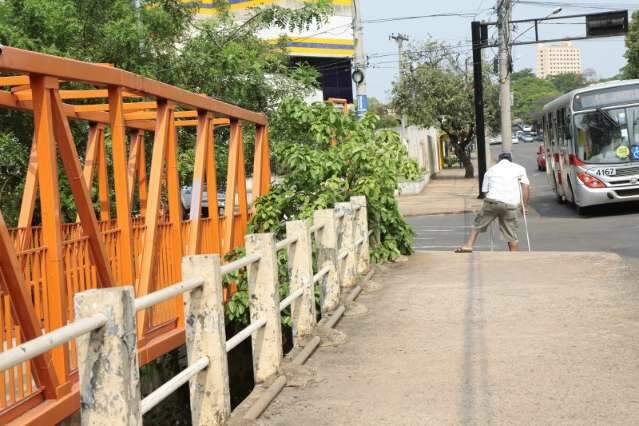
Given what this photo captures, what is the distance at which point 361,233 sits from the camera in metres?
13.3

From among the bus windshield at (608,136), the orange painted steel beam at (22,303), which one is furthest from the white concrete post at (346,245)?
the bus windshield at (608,136)

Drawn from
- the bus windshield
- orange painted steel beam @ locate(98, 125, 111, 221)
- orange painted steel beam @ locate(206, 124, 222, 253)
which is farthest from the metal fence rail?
the bus windshield

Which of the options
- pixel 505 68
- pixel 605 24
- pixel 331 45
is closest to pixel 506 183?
pixel 505 68

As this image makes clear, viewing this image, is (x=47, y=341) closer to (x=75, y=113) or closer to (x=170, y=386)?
(x=170, y=386)

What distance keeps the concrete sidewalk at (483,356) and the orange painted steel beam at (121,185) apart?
5.23 ft

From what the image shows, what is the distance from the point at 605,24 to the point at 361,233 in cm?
2357

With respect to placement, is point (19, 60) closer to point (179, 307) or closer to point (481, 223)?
point (179, 307)

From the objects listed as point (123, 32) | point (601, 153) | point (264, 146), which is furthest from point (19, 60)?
point (601, 153)

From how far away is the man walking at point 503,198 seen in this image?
16.0 metres

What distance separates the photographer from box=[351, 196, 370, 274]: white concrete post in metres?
12.9

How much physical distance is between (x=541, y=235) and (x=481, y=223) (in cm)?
517

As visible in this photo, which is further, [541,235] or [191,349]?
[541,235]

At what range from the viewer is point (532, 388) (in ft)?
22.1

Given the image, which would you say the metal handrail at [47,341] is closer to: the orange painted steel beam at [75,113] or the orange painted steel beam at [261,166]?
the orange painted steel beam at [75,113]
